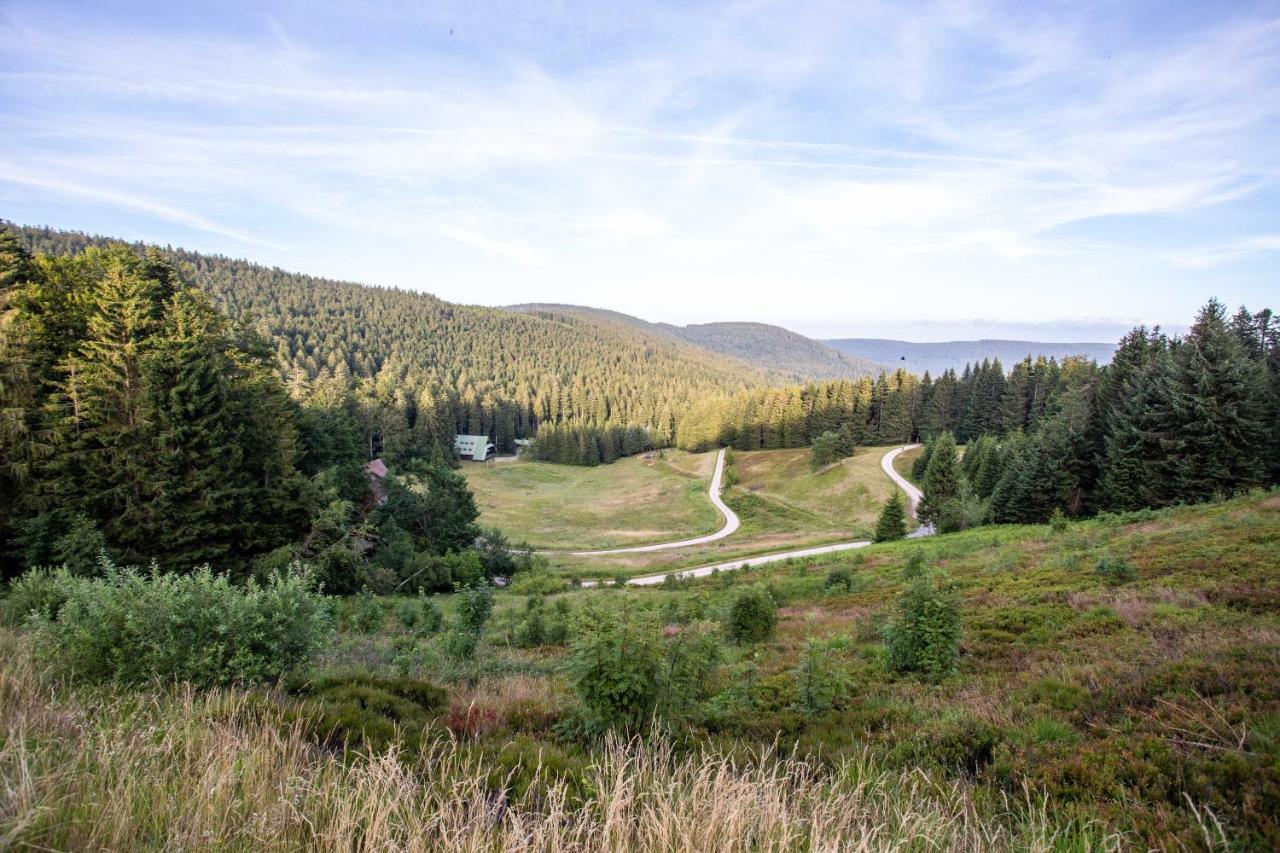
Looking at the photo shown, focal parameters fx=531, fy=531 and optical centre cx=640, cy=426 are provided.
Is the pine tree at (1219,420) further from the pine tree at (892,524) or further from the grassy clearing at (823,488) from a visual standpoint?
the grassy clearing at (823,488)

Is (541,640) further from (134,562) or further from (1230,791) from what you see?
(134,562)

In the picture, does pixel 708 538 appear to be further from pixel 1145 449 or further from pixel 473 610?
pixel 473 610

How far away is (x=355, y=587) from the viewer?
89.2 feet

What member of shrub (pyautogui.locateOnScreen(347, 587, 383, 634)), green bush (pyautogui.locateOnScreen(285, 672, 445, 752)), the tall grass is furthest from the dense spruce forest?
shrub (pyautogui.locateOnScreen(347, 587, 383, 634))

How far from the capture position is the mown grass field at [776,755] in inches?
107

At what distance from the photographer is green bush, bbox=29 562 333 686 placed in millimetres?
5523

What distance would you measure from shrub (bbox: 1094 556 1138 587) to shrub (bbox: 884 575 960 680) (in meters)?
6.48

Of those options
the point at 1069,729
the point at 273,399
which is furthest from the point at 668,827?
the point at 273,399

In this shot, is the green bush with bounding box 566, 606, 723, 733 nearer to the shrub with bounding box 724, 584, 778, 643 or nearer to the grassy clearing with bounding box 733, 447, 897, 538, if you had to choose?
the shrub with bounding box 724, 584, 778, 643

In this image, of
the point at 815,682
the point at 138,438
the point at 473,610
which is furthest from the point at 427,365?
the point at 815,682

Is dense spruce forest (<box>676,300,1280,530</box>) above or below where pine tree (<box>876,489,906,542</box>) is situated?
above

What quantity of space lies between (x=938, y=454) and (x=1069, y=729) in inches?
1647

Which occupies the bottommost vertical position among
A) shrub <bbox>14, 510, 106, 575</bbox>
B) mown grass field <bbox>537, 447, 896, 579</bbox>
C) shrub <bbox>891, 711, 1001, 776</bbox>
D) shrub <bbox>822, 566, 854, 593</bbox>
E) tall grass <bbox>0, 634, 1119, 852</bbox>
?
mown grass field <bbox>537, 447, 896, 579</bbox>

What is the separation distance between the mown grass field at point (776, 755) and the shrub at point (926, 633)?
1.20 feet
